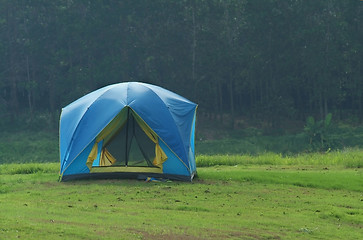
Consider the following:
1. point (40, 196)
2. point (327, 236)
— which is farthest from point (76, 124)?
point (327, 236)

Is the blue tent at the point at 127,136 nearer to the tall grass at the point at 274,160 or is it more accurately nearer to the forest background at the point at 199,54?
the tall grass at the point at 274,160

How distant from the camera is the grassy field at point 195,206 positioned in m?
9.20

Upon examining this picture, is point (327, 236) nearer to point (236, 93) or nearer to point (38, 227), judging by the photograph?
point (38, 227)

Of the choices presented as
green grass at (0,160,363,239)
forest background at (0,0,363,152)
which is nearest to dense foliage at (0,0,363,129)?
forest background at (0,0,363,152)

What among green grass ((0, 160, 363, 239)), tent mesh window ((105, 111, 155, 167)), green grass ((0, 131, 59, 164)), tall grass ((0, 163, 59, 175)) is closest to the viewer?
green grass ((0, 160, 363, 239))

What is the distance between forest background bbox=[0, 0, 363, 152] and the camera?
44.9 metres

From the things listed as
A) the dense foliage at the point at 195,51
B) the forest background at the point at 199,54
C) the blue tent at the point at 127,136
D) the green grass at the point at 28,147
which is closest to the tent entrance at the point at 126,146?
the blue tent at the point at 127,136

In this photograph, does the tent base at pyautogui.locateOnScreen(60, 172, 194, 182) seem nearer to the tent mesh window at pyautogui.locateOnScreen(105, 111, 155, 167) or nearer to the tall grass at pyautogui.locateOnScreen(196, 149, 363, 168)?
the tent mesh window at pyautogui.locateOnScreen(105, 111, 155, 167)

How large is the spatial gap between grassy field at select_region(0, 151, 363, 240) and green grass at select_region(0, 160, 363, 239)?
14mm

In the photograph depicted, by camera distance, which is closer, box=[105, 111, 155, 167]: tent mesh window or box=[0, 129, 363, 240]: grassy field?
box=[0, 129, 363, 240]: grassy field

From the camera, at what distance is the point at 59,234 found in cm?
857

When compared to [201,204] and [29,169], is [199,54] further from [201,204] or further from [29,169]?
[201,204]

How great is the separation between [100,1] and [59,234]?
39.4 m

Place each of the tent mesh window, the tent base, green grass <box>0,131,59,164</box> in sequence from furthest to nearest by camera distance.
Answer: green grass <box>0,131,59,164</box>
the tent mesh window
the tent base
